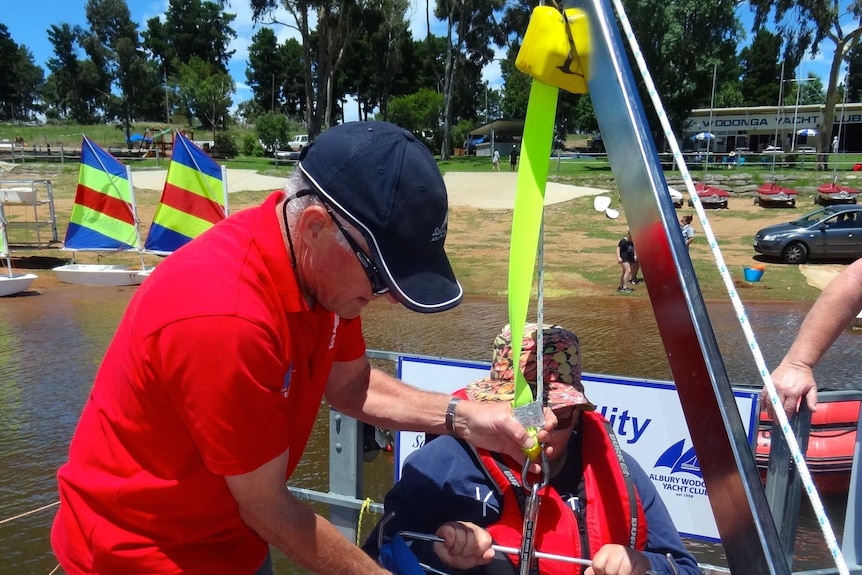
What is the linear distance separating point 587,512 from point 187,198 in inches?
499

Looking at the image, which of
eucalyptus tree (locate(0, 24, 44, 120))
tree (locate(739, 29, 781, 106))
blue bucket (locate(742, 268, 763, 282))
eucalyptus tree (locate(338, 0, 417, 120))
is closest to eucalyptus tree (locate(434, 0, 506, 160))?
eucalyptus tree (locate(338, 0, 417, 120))

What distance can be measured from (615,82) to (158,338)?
1.01 m

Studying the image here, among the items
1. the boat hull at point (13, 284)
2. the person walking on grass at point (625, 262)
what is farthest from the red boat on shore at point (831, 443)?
the boat hull at point (13, 284)

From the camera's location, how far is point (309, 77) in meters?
38.8

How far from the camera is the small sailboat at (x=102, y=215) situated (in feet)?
46.8

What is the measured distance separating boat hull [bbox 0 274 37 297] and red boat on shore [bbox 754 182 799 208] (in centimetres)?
2394

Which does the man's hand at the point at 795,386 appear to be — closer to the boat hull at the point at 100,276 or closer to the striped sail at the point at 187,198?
the striped sail at the point at 187,198

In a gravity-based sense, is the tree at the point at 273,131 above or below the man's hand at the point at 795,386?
above

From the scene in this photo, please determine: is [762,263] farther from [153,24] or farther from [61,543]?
[153,24]

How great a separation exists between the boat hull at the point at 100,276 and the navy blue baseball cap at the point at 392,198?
14.7 metres

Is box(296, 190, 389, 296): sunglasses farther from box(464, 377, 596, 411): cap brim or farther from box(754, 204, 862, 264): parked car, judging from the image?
box(754, 204, 862, 264): parked car

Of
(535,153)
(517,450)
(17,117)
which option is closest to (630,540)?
(517,450)

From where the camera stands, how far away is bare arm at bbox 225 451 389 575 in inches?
57.4

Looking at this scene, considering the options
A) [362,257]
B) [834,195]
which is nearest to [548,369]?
[362,257]
